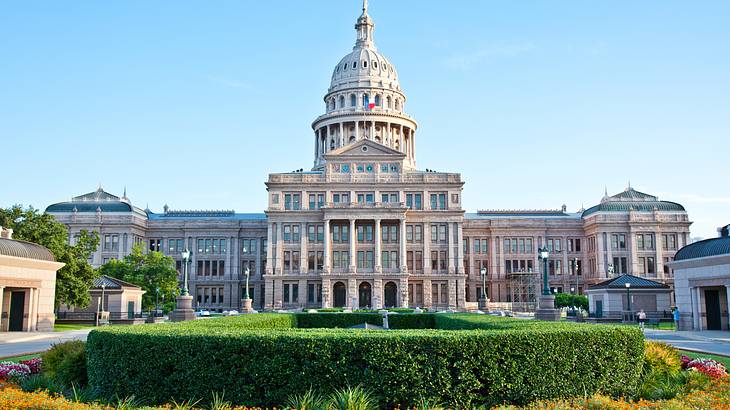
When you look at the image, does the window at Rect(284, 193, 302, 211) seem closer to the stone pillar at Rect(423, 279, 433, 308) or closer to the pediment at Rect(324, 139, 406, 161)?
the pediment at Rect(324, 139, 406, 161)

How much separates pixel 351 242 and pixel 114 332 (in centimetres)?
6960

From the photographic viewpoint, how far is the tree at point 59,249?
162 feet

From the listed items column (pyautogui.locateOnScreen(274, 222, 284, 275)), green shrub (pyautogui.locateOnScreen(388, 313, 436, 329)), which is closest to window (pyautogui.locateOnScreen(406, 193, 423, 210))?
column (pyautogui.locateOnScreen(274, 222, 284, 275))

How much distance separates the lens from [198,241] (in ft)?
325

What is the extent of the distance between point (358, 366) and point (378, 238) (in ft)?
234

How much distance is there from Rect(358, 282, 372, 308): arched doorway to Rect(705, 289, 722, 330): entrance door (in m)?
48.9

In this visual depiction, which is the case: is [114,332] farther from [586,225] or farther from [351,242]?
[586,225]

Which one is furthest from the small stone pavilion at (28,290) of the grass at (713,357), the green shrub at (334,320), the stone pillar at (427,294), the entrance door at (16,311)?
the stone pillar at (427,294)

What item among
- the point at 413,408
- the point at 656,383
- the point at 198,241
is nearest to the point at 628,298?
the point at 656,383

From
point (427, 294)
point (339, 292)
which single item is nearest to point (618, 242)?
point (427, 294)

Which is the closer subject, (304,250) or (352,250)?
(352,250)

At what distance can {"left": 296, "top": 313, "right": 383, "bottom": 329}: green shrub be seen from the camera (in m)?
44.2

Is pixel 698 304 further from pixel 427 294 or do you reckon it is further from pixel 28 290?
pixel 427 294

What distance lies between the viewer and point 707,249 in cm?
4200
